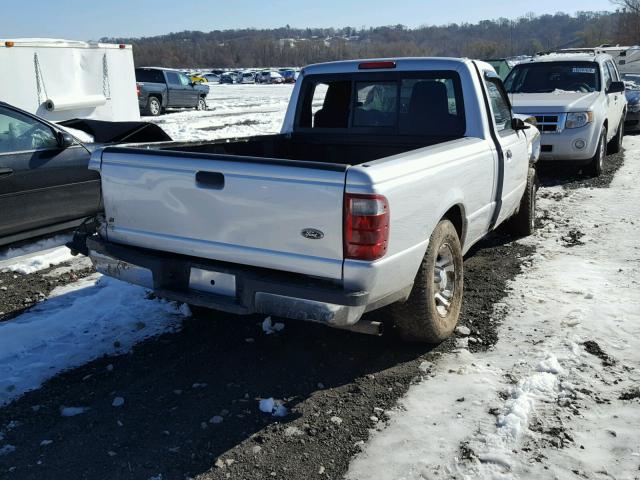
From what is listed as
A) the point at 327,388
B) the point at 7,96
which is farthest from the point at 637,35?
the point at 327,388

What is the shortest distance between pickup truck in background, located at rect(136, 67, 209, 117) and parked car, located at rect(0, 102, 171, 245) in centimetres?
1618

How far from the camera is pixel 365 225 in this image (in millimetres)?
3084

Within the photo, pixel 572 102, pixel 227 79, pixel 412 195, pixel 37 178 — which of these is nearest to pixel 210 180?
pixel 412 195

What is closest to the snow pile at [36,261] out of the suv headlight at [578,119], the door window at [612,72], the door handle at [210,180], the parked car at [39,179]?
the parked car at [39,179]

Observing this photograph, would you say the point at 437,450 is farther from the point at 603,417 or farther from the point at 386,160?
the point at 386,160

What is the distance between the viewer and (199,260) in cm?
363

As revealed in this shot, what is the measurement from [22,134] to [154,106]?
17112 mm

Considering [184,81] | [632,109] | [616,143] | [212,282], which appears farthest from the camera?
[184,81]

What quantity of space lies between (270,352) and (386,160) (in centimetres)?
163

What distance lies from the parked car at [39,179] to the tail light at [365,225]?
13.8 ft

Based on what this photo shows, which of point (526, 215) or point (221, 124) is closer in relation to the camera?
point (526, 215)

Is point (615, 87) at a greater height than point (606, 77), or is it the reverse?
point (606, 77)

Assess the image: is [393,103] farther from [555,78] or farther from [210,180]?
[555,78]

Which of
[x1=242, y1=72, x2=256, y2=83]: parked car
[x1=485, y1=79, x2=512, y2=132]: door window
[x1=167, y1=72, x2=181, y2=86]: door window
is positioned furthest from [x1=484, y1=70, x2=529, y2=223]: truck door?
[x1=242, y1=72, x2=256, y2=83]: parked car
